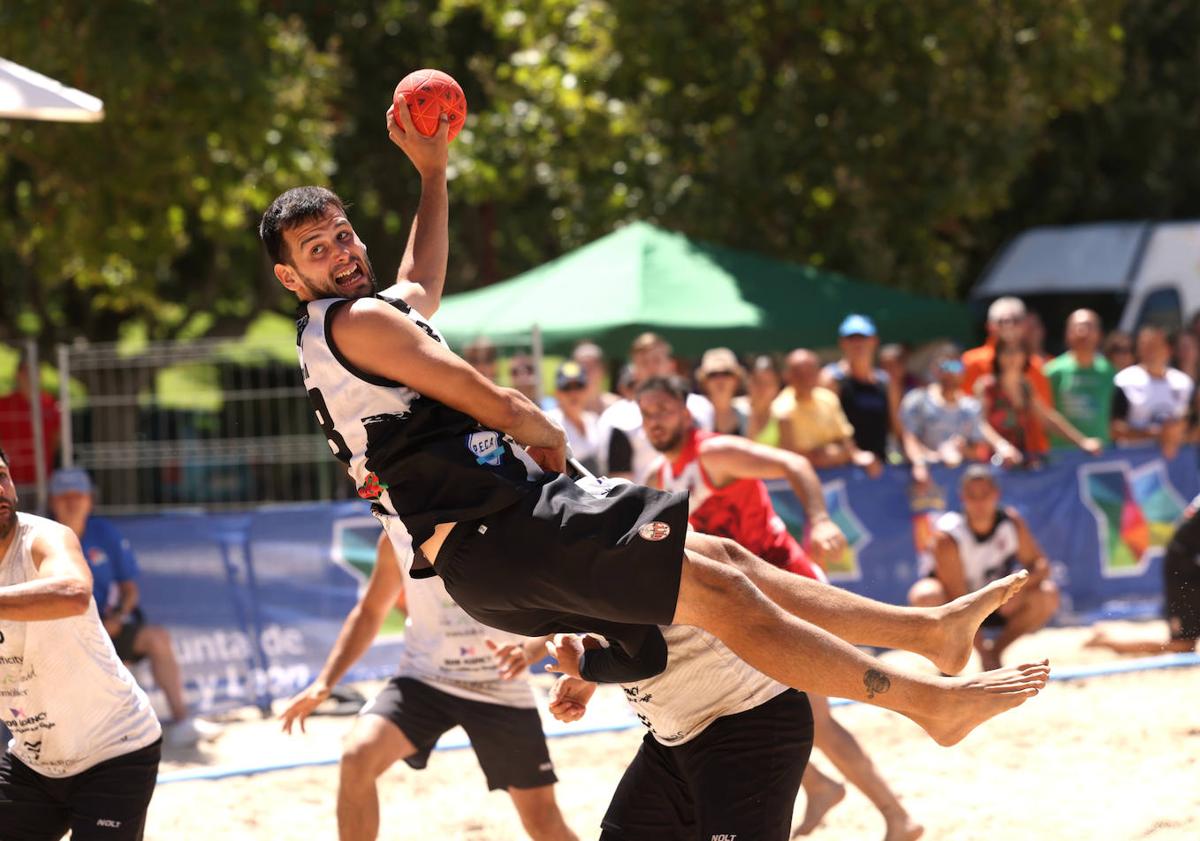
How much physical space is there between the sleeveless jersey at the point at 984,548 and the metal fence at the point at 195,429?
113 inches

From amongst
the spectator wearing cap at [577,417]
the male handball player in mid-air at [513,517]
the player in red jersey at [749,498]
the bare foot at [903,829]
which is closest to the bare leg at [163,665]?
the spectator wearing cap at [577,417]

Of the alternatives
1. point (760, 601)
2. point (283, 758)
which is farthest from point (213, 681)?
point (760, 601)

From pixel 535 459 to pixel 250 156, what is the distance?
1039 cm

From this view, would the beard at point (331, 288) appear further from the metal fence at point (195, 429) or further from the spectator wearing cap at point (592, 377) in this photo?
the spectator wearing cap at point (592, 377)

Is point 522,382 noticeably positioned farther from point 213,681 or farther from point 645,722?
point 645,722

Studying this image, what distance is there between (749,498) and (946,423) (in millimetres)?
5165

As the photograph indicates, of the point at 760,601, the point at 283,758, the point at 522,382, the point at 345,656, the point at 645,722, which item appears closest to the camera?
the point at 760,601

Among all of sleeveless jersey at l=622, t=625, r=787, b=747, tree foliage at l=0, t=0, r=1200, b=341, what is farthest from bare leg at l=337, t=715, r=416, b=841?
tree foliage at l=0, t=0, r=1200, b=341

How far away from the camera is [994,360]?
10.5 meters

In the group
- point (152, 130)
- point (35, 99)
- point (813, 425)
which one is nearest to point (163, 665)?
point (35, 99)

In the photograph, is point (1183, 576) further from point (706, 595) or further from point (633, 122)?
point (633, 122)

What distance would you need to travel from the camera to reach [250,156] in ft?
44.8

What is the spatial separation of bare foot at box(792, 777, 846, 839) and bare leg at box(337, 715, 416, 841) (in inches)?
63.9

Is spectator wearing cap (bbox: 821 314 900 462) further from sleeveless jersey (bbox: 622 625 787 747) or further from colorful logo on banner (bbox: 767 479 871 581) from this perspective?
sleeveless jersey (bbox: 622 625 787 747)
